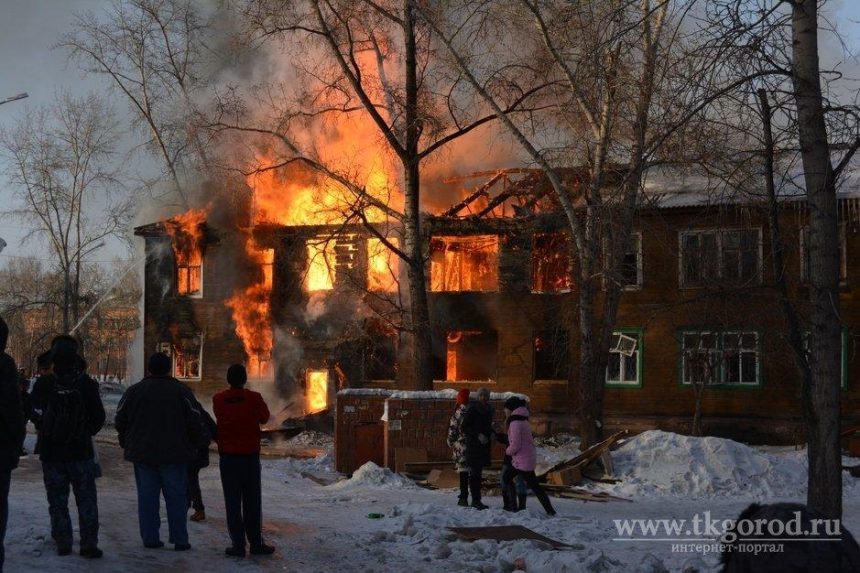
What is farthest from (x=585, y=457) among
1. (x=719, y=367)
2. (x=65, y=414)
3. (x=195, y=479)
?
(x=719, y=367)

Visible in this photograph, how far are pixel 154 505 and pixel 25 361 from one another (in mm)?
91938

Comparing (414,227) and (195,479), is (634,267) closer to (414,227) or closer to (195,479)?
(414,227)

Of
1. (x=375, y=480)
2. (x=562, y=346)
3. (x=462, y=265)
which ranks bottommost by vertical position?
(x=375, y=480)

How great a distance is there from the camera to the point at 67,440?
8094 millimetres

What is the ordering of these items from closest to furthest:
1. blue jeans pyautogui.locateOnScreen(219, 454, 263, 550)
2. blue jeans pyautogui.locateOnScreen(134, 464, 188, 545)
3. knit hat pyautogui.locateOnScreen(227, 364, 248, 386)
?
blue jeans pyautogui.locateOnScreen(134, 464, 188, 545) < blue jeans pyautogui.locateOnScreen(219, 454, 263, 550) < knit hat pyautogui.locateOnScreen(227, 364, 248, 386)

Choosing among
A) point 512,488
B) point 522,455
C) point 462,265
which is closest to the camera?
point 522,455

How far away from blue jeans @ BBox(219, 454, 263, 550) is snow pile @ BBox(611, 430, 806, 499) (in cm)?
930

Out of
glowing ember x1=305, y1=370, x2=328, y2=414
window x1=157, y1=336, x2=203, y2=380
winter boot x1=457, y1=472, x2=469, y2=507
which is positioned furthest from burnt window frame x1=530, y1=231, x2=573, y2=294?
winter boot x1=457, y1=472, x2=469, y2=507

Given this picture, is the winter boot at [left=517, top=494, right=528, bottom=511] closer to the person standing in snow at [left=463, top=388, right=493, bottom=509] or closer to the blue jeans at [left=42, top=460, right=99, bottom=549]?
the person standing in snow at [left=463, top=388, right=493, bottom=509]

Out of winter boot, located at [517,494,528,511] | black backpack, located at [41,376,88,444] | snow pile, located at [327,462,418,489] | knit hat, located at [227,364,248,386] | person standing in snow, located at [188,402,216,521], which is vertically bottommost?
snow pile, located at [327,462,418,489]

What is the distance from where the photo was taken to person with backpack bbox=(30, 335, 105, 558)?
26.4ft

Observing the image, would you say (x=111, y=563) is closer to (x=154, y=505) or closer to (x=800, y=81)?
(x=154, y=505)

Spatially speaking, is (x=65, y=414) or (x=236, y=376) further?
(x=236, y=376)

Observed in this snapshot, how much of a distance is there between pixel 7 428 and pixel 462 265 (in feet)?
91.0
